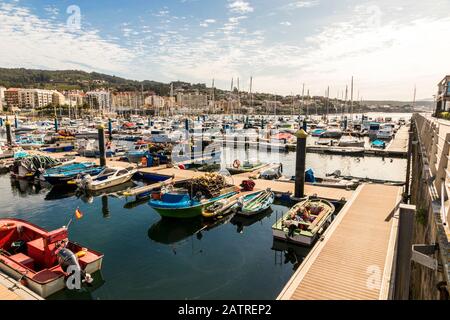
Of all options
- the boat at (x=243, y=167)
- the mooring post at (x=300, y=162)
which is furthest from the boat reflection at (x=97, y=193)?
the mooring post at (x=300, y=162)

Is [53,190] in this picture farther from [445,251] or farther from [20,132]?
[20,132]

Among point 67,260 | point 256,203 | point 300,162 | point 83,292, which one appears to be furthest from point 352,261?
point 67,260

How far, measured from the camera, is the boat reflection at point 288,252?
1678cm

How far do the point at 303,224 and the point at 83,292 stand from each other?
12083 millimetres

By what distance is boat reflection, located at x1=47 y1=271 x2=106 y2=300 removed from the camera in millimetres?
13477

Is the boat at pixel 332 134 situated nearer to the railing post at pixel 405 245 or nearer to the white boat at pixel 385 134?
the white boat at pixel 385 134

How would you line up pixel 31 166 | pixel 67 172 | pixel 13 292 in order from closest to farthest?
pixel 13 292, pixel 67 172, pixel 31 166

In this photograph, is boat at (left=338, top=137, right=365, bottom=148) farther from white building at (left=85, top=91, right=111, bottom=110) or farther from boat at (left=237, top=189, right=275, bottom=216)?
white building at (left=85, top=91, right=111, bottom=110)

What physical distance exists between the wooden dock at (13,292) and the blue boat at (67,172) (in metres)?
21.0

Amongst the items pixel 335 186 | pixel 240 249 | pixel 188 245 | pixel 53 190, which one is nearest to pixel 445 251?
pixel 240 249

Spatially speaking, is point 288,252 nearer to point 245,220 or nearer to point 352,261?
point 352,261

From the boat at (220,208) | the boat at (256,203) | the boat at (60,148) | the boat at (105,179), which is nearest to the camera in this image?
the boat at (220,208)

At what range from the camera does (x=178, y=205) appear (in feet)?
69.9
